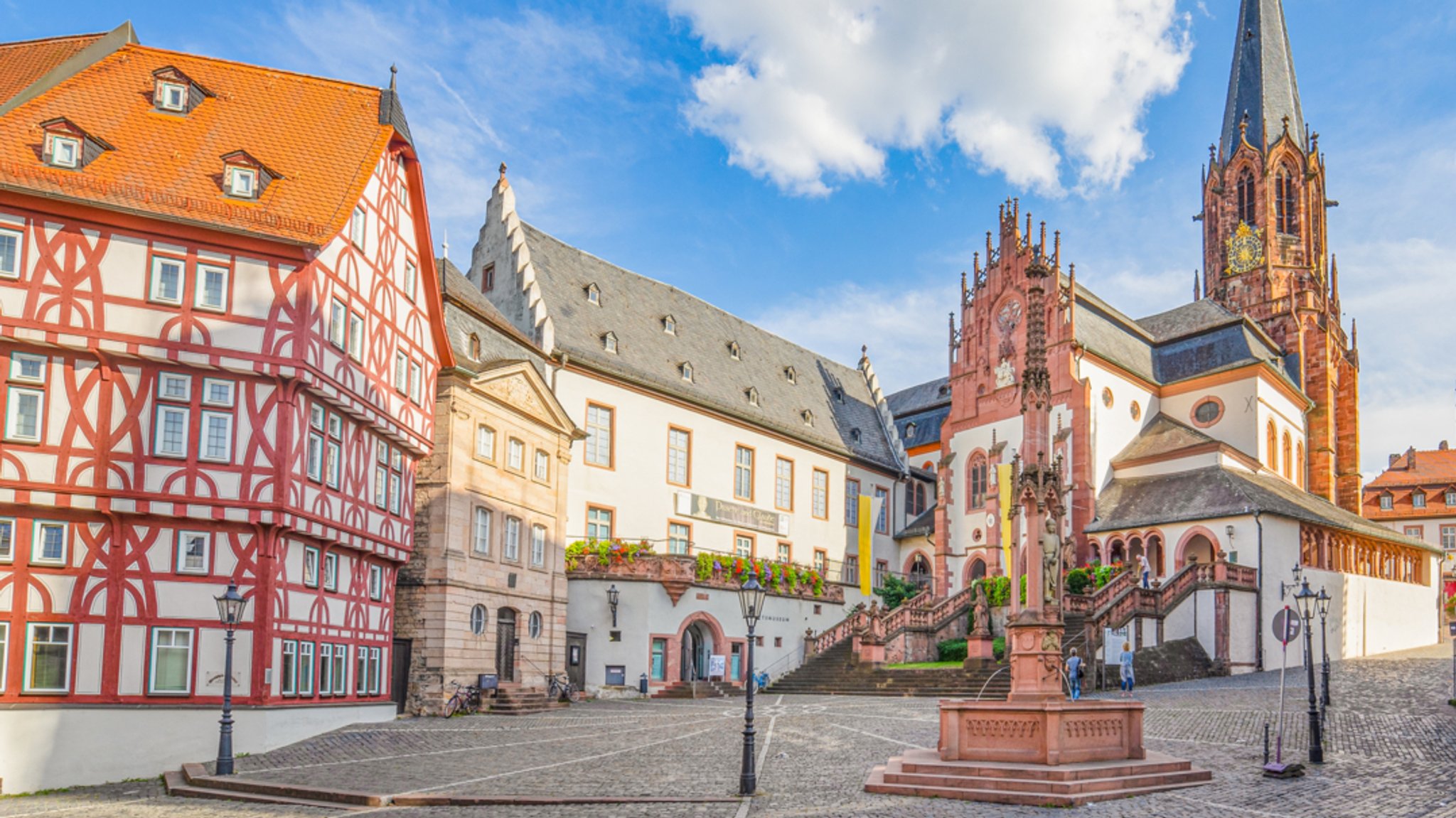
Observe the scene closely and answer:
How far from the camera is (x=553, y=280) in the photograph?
41.9m

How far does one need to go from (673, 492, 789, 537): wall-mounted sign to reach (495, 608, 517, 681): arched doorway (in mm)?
10942

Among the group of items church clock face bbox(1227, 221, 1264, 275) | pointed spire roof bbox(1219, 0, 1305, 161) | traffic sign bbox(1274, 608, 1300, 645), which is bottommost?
traffic sign bbox(1274, 608, 1300, 645)

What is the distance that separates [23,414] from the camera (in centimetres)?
2086

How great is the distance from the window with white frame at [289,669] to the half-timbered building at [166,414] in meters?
0.05

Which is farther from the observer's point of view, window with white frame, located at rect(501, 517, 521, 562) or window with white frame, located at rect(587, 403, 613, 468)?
window with white frame, located at rect(587, 403, 613, 468)

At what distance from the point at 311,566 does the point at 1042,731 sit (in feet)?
48.4

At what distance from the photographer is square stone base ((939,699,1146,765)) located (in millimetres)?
16422

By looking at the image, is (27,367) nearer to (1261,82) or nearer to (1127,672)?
(1127,672)

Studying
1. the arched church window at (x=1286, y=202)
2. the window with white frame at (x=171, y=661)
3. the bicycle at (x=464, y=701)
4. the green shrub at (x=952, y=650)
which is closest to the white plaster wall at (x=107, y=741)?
the window with white frame at (x=171, y=661)

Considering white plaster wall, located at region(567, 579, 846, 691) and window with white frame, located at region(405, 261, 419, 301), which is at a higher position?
window with white frame, located at region(405, 261, 419, 301)

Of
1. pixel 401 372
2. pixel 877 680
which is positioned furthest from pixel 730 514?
Result: pixel 401 372

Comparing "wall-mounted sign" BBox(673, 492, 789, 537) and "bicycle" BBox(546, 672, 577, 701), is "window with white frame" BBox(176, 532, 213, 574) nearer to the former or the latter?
"bicycle" BBox(546, 672, 577, 701)

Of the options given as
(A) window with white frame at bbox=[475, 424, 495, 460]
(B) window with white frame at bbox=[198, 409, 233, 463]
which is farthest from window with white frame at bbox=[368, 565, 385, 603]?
(B) window with white frame at bbox=[198, 409, 233, 463]

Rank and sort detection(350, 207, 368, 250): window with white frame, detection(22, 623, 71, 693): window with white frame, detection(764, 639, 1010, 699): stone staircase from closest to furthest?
1. detection(22, 623, 71, 693): window with white frame
2. detection(350, 207, 368, 250): window with white frame
3. detection(764, 639, 1010, 699): stone staircase
